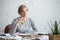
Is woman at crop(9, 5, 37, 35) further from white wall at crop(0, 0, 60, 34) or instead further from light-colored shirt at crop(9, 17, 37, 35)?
white wall at crop(0, 0, 60, 34)

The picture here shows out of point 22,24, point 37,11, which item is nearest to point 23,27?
point 22,24

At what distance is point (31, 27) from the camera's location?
6.95 feet

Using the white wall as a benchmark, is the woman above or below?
below

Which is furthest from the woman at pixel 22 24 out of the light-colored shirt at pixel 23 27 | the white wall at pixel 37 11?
the white wall at pixel 37 11

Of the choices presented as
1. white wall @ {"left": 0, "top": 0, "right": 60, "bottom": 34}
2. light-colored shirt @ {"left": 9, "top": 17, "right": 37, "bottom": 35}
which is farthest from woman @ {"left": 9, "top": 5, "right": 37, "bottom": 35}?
white wall @ {"left": 0, "top": 0, "right": 60, "bottom": 34}

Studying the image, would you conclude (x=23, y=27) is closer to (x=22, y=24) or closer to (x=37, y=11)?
(x=22, y=24)

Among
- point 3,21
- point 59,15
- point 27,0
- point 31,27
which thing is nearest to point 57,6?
point 59,15

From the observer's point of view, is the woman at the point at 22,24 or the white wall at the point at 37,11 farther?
the white wall at the point at 37,11

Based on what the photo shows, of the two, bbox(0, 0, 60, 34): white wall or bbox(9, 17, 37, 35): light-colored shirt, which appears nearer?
bbox(9, 17, 37, 35): light-colored shirt

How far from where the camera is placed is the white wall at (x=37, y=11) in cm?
238

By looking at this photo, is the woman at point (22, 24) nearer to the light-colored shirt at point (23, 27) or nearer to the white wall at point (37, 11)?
the light-colored shirt at point (23, 27)

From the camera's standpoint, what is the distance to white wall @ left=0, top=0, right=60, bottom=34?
2.38 meters

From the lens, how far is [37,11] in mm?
2555

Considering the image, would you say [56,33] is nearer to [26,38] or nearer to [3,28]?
[26,38]
